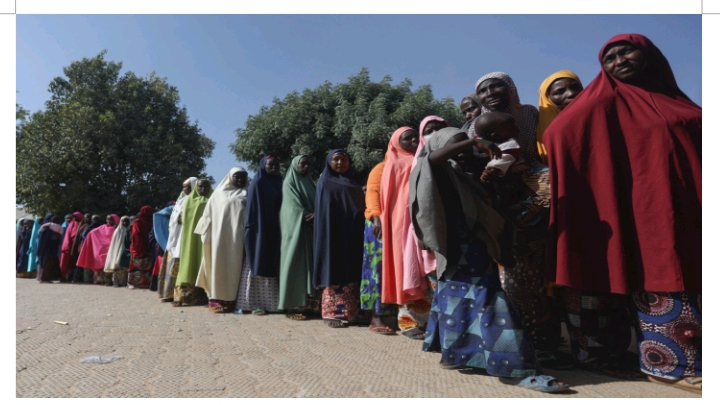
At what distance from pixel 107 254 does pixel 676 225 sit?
1255 centimetres

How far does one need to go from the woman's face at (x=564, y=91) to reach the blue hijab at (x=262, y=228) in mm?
4085

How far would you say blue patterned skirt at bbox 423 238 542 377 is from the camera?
8.98 feet

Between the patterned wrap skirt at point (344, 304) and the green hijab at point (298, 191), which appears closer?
the patterned wrap skirt at point (344, 304)

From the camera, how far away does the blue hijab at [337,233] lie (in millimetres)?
5531

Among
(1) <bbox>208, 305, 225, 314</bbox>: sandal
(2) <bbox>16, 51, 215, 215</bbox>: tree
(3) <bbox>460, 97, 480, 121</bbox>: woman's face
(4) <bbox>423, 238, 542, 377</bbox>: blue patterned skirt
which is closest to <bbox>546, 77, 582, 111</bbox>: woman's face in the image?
(3) <bbox>460, 97, 480, 121</bbox>: woman's face

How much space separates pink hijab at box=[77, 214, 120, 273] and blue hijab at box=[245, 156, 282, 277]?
7.33 meters

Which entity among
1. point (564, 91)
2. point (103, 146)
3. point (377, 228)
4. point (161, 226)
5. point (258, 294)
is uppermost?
point (103, 146)

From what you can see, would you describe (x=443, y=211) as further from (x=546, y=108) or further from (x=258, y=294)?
(x=258, y=294)

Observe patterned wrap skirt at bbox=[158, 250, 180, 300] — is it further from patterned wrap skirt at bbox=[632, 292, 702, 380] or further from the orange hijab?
patterned wrap skirt at bbox=[632, 292, 702, 380]

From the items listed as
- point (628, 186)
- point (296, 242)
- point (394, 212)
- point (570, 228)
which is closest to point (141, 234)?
point (296, 242)

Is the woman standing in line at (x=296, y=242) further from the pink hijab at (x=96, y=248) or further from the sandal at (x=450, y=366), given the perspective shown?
the pink hijab at (x=96, y=248)

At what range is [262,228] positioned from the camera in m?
6.52

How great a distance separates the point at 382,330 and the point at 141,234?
7.35 m

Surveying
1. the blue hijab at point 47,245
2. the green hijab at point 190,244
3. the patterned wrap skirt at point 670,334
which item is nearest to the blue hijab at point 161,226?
the green hijab at point 190,244
